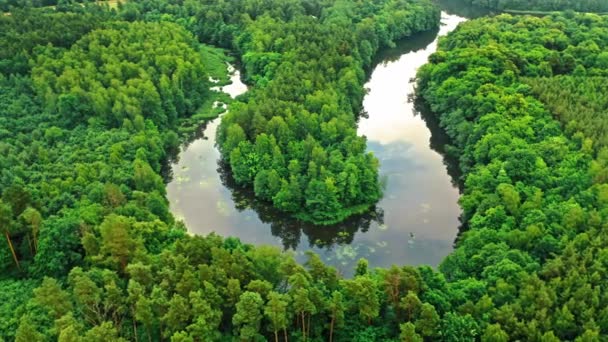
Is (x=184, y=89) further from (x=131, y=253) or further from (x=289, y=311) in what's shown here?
(x=289, y=311)

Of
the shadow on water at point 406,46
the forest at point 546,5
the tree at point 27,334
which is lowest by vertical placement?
the tree at point 27,334

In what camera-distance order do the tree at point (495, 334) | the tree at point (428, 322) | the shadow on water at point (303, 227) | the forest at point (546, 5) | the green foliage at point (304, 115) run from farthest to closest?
the forest at point (546, 5) < the green foliage at point (304, 115) < the shadow on water at point (303, 227) < the tree at point (428, 322) < the tree at point (495, 334)

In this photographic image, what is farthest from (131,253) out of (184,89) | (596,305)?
(184,89)

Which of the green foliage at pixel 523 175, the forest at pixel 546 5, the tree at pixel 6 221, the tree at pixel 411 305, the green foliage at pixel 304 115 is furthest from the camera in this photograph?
the forest at pixel 546 5

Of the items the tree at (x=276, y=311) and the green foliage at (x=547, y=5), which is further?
the green foliage at (x=547, y=5)

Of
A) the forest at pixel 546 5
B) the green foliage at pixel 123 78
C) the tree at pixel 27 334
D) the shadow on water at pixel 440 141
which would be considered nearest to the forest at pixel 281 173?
the tree at pixel 27 334

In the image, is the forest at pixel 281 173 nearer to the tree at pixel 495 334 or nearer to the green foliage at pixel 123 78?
the tree at pixel 495 334

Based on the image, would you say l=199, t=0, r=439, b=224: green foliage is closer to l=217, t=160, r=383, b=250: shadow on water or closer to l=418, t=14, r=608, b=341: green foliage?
l=217, t=160, r=383, b=250: shadow on water
